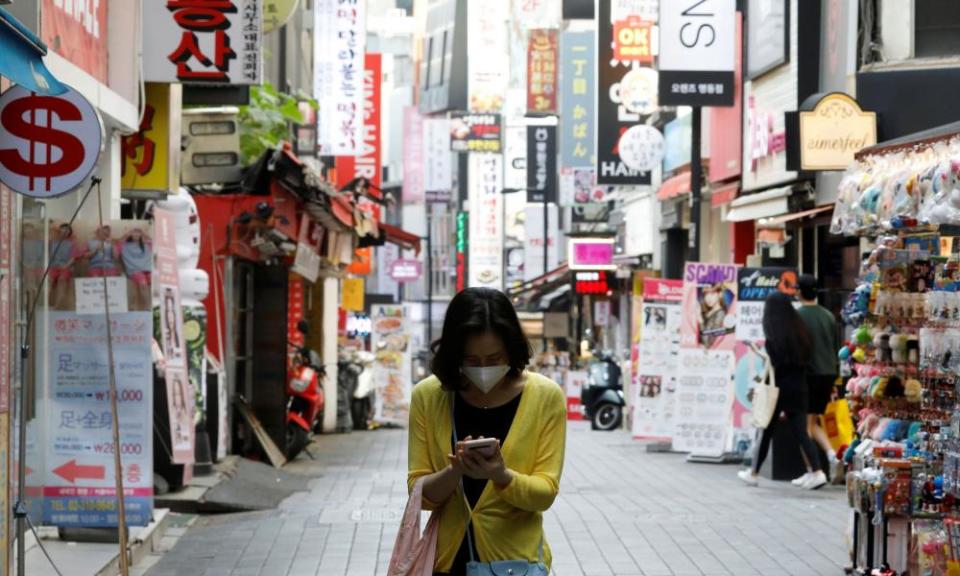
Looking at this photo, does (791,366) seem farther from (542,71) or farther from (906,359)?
(542,71)

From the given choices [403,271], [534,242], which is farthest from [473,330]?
[403,271]

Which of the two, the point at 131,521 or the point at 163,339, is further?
the point at 163,339

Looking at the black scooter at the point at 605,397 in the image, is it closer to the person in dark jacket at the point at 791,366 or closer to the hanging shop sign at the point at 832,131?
the hanging shop sign at the point at 832,131

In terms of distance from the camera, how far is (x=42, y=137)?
318 inches

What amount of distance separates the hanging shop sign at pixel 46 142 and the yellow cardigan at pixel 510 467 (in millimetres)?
3260

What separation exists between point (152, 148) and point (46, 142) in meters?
6.25

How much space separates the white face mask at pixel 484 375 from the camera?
5.23 metres

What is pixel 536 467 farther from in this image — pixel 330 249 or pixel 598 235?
pixel 598 235

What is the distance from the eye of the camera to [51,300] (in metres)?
10.2

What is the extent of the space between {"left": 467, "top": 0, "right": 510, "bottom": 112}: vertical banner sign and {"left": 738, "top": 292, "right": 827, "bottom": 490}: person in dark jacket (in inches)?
1657

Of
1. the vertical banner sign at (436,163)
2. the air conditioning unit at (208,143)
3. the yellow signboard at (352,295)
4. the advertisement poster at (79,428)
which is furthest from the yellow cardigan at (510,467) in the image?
the vertical banner sign at (436,163)

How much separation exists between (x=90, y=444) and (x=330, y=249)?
14350 mm

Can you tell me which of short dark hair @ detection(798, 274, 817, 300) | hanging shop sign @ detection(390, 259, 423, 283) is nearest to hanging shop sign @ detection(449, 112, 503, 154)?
hanging shop sign @ detection(390, 259, 423, 283)

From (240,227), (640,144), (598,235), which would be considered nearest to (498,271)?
(598,235)
